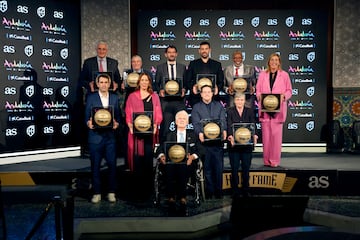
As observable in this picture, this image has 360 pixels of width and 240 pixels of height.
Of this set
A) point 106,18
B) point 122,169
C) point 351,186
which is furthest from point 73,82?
point 351,186

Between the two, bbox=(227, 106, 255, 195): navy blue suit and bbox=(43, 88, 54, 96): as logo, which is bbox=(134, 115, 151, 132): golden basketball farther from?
bbox=(43, 88, 54, 96): as logo

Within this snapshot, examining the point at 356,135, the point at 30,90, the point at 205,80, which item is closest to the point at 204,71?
the point at 205,80

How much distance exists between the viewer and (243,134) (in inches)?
231

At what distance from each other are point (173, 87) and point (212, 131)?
34.6 inches

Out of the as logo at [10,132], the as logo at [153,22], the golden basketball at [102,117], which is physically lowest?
the as logo at [10,132]

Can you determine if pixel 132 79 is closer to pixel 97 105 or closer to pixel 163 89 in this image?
pixel 163 89

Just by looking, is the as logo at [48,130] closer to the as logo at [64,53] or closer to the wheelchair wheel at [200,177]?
the as logo at [64,53]

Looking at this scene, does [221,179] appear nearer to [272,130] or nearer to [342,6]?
[272,130]

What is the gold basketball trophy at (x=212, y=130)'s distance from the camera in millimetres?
5750

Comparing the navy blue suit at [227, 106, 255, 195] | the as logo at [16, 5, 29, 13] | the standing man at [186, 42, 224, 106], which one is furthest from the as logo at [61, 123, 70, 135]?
the navy blue suit at [227, 106, 255, 195]

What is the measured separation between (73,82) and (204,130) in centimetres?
337

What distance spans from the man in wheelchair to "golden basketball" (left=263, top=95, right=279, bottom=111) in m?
1.14

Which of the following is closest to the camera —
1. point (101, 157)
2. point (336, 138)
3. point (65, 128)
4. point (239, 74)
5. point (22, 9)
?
point (101, 157)

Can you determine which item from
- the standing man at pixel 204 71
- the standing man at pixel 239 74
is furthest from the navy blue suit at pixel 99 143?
the standing man at pixel 239 74
